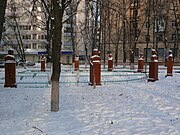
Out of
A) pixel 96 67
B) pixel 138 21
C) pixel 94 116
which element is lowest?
pixel 94 116

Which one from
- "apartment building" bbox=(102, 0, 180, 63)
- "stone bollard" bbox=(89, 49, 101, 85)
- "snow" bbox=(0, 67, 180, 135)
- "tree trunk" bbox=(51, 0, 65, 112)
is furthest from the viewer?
"apartment building" bbox=(102, 0, 180, 63)

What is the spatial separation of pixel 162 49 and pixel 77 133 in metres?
64.1

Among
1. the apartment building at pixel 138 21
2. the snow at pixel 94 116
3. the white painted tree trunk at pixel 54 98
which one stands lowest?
the snow at pixel 94 116

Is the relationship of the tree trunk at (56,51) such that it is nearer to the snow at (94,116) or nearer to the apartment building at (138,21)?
the snow at (94,116)

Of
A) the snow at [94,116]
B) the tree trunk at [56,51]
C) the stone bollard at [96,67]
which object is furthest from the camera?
the stone bollard at [96,67]

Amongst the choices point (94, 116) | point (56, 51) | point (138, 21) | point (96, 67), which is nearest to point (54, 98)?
point (56, 51)

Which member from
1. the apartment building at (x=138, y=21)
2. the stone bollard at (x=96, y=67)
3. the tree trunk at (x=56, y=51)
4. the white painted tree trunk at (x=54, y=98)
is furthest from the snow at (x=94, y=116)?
the apartment building at (x=138, y=21)

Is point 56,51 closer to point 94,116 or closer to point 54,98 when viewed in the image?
point 54,98

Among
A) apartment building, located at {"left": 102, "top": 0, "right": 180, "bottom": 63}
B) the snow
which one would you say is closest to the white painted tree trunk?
the snow

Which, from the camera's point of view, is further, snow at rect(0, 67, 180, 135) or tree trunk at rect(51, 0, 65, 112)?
tree trunk at rect(51, 0, 65, 112)

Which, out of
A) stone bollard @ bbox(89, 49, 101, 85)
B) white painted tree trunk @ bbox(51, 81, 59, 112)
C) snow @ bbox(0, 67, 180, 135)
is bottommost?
snow @ bbox(0, 67, 180, 135)

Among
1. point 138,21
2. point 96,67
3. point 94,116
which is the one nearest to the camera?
point 94,116

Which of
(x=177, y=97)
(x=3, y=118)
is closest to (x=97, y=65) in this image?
(x=177, y=97)

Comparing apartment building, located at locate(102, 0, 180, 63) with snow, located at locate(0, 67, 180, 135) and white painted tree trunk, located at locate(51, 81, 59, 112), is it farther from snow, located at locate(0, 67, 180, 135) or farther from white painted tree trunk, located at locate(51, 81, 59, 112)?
white painted tree trunk, located at locate(51, 81, 59, 112)
